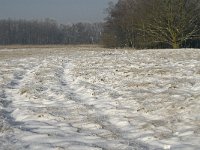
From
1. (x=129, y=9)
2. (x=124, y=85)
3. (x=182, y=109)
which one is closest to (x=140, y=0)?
(x=129, y=9)

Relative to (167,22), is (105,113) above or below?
below

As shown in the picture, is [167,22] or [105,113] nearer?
[105,113]

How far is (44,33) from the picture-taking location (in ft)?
543

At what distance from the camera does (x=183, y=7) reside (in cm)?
→ 4281

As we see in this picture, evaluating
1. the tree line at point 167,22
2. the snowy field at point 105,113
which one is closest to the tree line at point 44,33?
the tree line at point 167,22

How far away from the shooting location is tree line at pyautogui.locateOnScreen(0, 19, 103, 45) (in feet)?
528

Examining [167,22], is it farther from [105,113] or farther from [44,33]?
[44,33]

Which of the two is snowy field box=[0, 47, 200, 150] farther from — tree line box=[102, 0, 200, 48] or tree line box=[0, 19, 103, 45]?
→ tree line box=[0, 19, 103, 45]

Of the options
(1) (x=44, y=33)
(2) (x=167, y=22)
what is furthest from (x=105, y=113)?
(1) (x=44, y=33)

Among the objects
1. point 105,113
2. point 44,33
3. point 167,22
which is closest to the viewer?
point 105,113

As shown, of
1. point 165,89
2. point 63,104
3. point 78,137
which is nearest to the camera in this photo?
point 78,137

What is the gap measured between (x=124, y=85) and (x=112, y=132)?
18.9 ft

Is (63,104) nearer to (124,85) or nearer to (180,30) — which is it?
(124,85)

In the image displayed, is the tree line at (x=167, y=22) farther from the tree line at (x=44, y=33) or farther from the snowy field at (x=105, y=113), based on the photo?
the tree line at (x=44, y=33)
